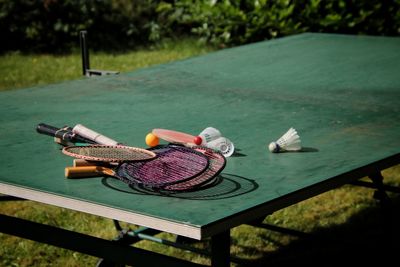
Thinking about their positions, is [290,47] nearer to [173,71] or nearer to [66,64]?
[173,71]

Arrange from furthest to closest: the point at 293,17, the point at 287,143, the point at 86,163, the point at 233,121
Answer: the point at 293,17 → the point at 233,121 → the point at 287,143 → the point at 86,163

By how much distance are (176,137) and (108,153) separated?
18.3 inches

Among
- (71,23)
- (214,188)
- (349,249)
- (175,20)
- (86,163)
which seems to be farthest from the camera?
(175,20)

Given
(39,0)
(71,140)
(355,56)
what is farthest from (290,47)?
(39,0)

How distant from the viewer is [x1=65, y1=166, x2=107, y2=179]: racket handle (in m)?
2.75

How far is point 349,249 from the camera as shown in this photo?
5121 mm

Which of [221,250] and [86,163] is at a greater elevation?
[86,163]

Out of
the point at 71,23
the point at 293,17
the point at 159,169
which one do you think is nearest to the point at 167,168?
the point at 159,169

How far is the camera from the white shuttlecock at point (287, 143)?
3115mm

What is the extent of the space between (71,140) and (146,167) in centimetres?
53

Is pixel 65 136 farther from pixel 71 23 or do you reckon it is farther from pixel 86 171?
pixel 71 23

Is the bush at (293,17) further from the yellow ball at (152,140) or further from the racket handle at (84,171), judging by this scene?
the racket handle at (84,171)

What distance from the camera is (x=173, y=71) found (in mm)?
5082

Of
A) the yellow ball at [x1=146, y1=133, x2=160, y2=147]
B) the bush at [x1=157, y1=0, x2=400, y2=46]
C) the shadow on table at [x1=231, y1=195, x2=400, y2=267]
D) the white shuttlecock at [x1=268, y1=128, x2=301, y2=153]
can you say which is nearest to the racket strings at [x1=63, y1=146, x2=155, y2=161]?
the yellow ball at [x1=146, y1=133, x2=160, y2=147]
